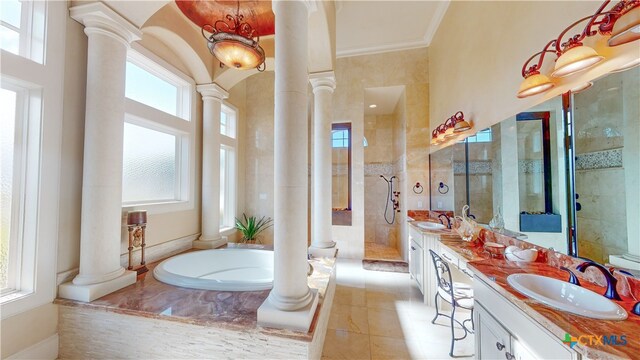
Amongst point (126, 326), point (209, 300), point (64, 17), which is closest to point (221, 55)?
point (64, 17)

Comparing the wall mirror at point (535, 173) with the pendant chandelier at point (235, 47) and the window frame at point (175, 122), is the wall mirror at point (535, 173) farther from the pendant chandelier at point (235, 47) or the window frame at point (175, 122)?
the window frame at point (175, 122)

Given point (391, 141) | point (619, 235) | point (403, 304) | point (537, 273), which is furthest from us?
point (391, 141)

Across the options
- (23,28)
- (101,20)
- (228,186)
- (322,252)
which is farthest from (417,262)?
(23,28)

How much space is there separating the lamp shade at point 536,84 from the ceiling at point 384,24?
2.44 m

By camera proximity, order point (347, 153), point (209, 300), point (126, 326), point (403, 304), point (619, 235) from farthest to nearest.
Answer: point (347, 153)
point (403, 304)
point (209, 300)
point (126, 326)
point (619, 235)

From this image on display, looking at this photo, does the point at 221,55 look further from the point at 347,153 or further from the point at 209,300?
the point at 347,153

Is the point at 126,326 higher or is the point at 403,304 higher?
the point at 126,326

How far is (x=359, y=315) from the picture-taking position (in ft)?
8.21

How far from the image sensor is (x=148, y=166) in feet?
8.64

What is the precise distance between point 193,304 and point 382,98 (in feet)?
14.8

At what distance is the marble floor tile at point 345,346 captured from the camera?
1.91 m

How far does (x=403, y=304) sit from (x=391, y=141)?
3.62m

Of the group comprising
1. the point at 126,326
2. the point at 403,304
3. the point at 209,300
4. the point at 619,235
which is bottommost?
the point at 403,304

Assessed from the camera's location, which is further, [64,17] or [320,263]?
[320,263]
